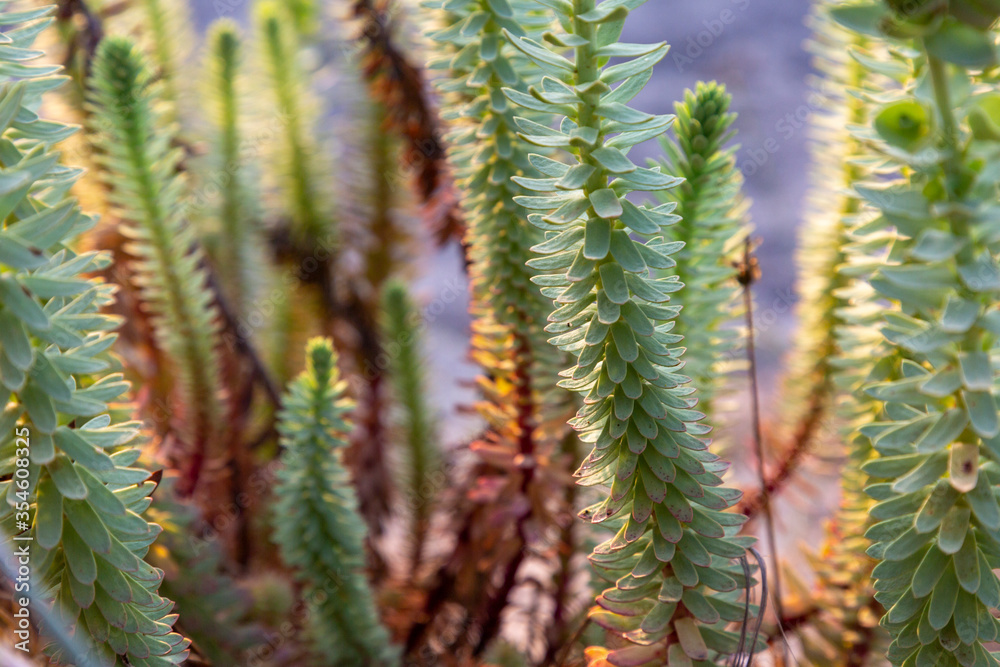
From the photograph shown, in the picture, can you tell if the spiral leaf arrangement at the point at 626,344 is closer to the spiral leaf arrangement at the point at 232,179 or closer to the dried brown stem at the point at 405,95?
the dried brown stem at the point at 405,95

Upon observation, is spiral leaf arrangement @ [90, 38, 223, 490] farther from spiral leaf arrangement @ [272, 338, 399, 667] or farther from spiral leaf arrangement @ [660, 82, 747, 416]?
spiral leaf arrangement @ [660, 82, 747, 416]

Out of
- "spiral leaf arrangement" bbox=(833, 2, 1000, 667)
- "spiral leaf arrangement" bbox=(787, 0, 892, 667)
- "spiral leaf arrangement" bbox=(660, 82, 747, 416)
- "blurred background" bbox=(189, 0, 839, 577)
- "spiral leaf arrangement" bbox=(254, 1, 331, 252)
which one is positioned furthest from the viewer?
"blurred background" bbox=(189, 0, 839, 577)

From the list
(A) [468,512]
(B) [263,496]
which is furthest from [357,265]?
(A) [468,512]

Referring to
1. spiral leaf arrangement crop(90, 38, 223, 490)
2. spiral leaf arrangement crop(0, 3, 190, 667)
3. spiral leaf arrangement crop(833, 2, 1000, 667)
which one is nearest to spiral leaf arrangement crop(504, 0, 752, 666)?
spiral leaf arrangement crop(833, 2, 1000, 667)

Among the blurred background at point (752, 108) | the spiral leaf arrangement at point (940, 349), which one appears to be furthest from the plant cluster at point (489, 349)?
the blurred background at point (752, 108)

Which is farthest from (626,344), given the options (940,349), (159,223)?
(159,223)

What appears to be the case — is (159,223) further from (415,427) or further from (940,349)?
(940,349)

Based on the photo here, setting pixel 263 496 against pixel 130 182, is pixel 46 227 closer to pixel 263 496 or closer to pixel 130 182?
pixel 130 182
